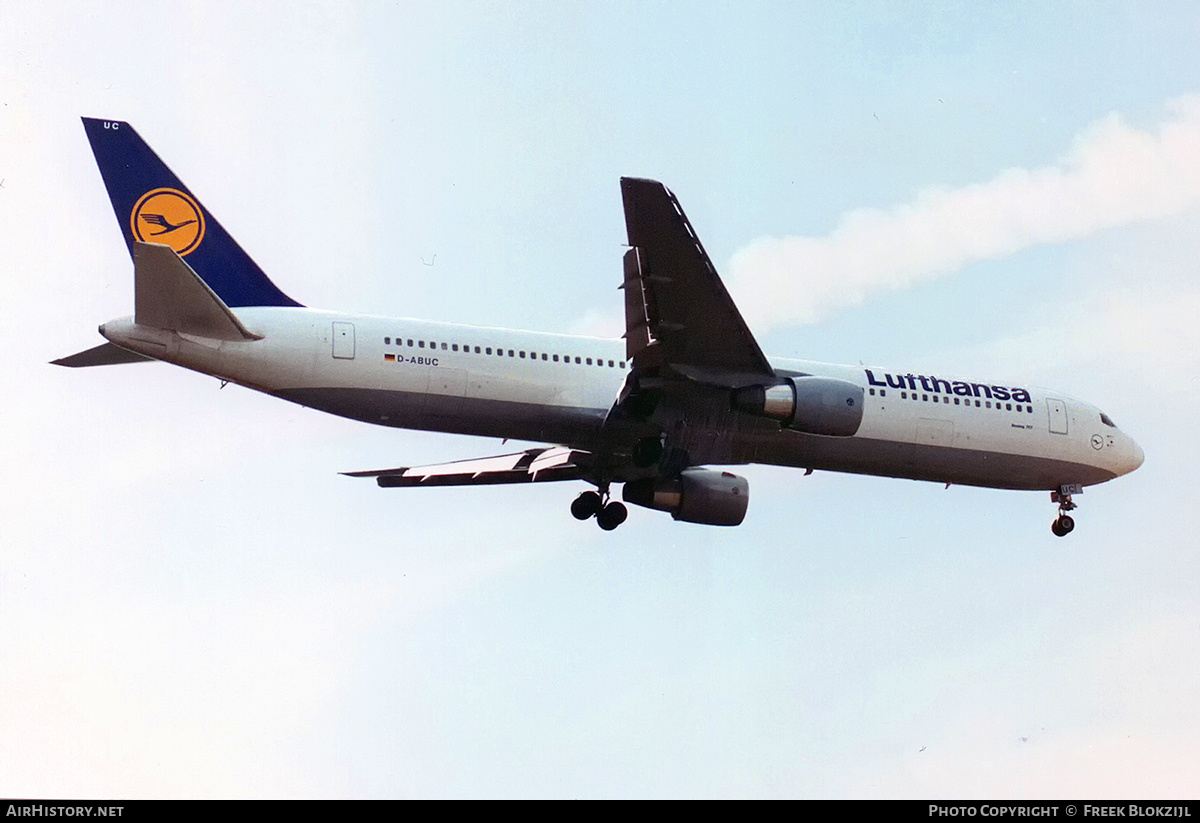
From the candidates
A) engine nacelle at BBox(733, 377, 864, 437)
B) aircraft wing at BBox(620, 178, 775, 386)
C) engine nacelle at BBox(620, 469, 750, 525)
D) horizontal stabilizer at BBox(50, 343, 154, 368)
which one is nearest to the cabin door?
engine nacelle at BBox(733, 377, 864, 437)

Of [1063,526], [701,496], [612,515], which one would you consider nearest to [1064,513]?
[1063,526]

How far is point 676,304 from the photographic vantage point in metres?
25.5

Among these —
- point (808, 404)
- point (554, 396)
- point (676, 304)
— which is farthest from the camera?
point (554, 396)

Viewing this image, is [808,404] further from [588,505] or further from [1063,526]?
[1063,526]

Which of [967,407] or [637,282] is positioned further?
[967,407]

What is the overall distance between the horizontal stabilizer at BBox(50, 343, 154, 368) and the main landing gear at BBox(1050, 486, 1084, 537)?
1805cm

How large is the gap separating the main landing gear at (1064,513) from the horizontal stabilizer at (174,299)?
16.6 m

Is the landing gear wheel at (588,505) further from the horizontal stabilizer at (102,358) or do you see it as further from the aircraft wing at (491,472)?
the horizontal stabilizer at (102,358)

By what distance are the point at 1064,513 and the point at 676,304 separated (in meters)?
10.7

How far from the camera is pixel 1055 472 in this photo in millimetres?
30797

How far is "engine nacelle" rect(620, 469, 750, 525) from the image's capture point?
94.9ft
